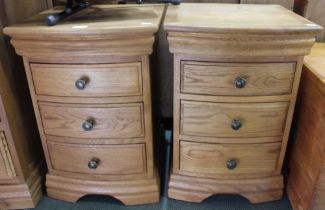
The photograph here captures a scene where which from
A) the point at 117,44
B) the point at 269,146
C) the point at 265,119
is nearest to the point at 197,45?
the point at 117,44

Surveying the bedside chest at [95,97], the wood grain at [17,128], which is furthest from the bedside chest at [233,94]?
the wood grain at [17,128]

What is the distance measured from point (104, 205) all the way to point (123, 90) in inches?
19.9

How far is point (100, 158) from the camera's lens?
1.08 m

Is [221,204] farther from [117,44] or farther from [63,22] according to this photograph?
[63,22]

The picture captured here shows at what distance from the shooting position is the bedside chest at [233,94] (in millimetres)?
858

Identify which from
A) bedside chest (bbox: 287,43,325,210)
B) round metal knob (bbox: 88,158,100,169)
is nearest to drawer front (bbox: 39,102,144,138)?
round metal knob (bbox: 88,158,100,169)

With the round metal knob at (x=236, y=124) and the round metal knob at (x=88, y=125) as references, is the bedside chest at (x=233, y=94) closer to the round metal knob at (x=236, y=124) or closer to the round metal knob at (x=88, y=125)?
the round metal knob at (x=236, y=124)

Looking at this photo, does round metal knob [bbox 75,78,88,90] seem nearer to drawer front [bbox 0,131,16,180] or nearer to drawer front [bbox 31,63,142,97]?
drawer front [bbox 31,63,142,97]

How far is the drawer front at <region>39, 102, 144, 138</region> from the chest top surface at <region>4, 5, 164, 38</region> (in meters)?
0.25

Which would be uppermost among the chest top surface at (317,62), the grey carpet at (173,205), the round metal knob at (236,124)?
the chest top surface at (317,62)

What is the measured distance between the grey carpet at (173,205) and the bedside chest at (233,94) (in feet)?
0.10

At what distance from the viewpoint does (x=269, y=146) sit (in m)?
1.05

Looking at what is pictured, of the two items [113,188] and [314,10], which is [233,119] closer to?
[113,188]

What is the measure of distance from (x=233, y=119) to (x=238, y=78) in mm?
→ 152
